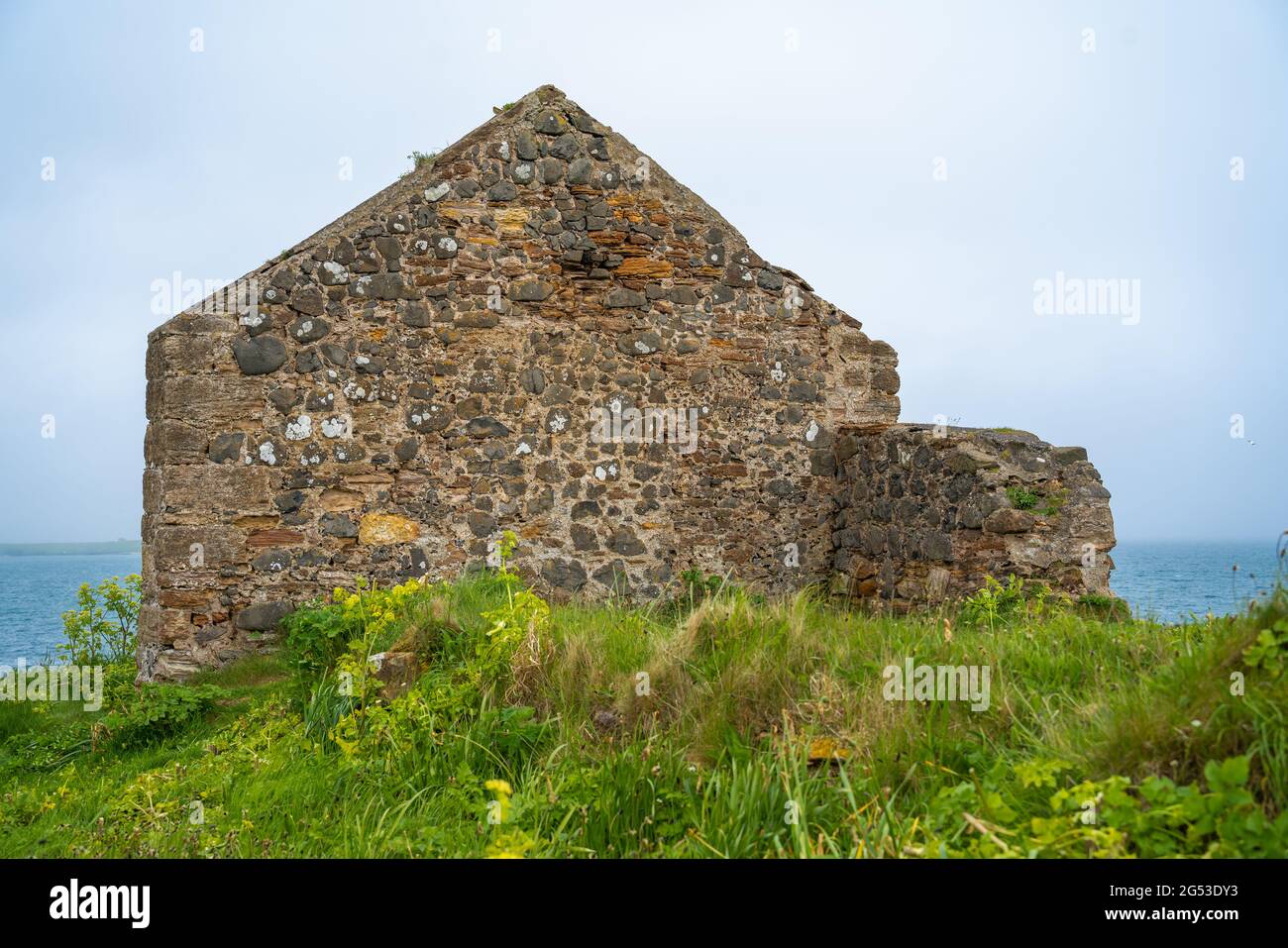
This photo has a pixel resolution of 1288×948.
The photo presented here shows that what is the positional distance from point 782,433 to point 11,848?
6.70m

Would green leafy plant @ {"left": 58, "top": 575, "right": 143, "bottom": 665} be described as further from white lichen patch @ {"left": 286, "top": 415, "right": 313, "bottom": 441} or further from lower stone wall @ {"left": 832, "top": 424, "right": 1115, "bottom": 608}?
lower stone wall @ {"left": 832, "top": 424, "right": 1115, "bottom": 608}

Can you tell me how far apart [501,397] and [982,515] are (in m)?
4.16

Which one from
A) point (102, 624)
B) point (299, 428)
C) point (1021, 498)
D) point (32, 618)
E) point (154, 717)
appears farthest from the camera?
point (32, 618)

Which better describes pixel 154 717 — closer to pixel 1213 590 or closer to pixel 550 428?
pixel 550 428

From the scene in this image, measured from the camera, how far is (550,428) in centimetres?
845

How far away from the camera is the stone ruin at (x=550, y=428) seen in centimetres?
754

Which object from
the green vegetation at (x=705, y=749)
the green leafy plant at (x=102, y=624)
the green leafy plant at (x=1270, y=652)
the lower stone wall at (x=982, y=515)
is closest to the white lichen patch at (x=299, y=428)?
the green vegetation at (x=705, y=749)

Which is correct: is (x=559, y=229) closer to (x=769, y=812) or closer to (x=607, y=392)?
(x=607, y=392)

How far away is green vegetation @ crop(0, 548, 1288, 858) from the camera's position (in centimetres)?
289

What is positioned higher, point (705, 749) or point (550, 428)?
point (550, 428)

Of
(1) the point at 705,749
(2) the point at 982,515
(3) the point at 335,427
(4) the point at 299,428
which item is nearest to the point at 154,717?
(4) the point at 299,428

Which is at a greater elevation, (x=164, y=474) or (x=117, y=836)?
(x=164, y=474)
